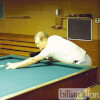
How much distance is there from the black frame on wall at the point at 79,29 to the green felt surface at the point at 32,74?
214cm

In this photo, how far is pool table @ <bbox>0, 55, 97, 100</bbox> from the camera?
93.4 inches

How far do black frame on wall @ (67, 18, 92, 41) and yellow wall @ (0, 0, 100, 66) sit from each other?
0.32ft


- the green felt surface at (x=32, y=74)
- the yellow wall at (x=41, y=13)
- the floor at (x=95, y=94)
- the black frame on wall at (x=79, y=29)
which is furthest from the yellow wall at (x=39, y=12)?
the green felt surface at (x=32, y=74)

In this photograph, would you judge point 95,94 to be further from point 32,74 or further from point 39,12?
point 39,12

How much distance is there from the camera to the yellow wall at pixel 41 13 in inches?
217

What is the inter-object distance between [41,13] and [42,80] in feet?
12.8

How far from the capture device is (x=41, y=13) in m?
6.43

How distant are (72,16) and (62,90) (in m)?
3.27

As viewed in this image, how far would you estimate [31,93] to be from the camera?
2.35m

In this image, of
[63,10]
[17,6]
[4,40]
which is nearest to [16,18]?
[17,6]

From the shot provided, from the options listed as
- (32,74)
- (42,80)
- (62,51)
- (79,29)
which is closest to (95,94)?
(62,51)

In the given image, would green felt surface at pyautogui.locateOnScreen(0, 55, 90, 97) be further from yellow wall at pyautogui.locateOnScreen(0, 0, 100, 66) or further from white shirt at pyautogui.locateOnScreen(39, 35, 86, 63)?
yellow wall at pyautogui.locateOnScreen(0, 0, 100, 66)

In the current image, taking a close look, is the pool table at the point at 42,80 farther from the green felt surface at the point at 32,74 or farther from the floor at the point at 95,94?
the floor at the point at 95,94

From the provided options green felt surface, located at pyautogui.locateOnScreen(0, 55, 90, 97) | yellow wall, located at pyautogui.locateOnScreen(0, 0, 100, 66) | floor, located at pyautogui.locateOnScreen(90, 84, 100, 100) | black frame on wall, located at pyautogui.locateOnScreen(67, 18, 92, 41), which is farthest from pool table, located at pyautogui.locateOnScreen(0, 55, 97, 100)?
yellow wall, located at pyautogui.locateOnScreen(0, 0, 100, 66)
